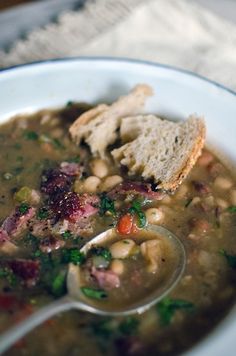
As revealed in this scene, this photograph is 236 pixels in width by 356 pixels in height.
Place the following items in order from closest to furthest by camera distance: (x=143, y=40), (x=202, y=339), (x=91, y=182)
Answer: (x=202, y=339) < (x=91, y=182) < (x=143, y=40)

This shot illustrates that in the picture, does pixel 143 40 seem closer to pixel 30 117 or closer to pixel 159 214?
pixel 30 117

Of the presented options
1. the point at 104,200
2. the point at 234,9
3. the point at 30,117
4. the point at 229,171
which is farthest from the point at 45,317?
the point at 234,9

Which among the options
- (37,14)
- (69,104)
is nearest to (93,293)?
(69,104)

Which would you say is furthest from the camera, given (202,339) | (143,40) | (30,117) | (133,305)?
(143,40)

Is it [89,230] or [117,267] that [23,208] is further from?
[117,267]

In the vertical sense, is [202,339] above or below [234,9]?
below
